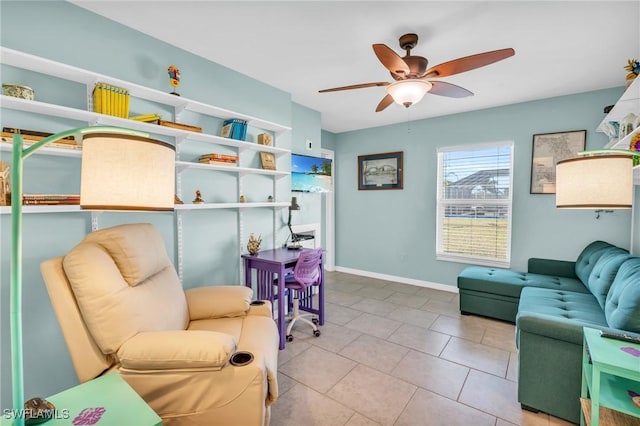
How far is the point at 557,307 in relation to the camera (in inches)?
92.0

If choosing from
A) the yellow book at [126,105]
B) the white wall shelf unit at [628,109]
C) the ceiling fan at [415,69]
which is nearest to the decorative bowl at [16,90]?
the yellow book at [126,105]

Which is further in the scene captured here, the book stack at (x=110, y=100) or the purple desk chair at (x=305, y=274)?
the purple desk chair at (x=305, y=274)

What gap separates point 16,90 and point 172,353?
1674mm

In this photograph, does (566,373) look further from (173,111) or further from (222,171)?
(173,111)

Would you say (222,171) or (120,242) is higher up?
(222,171)

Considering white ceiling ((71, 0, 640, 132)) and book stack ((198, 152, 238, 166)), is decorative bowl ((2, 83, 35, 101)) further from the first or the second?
book stack ((198, 152, 238, 166))

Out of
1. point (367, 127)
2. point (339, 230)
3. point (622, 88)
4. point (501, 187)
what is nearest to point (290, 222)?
point (339, 230)

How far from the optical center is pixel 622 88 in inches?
121

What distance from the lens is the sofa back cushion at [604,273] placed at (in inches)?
90.0

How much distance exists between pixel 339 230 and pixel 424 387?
3488 millimetres

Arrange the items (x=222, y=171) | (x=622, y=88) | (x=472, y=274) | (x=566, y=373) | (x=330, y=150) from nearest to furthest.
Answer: (x=566, y=373) → (x=222, y=171) → (x=622, y=88) → (x=472, y=274) → (x=330, y=150)

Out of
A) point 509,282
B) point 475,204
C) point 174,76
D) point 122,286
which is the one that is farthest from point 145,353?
point 475,204

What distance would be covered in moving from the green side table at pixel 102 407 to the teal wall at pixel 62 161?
2.67ft

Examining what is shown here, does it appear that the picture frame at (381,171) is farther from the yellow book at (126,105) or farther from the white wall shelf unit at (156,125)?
the yellow book at (126,105)
